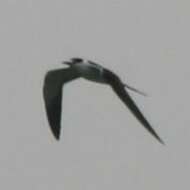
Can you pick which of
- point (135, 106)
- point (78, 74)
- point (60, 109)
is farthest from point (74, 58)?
point (135, 106)

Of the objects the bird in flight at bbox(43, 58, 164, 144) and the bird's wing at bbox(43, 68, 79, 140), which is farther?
the bird's wing at bbox(43, 68, 79, 140)

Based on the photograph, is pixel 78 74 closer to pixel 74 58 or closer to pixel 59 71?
pixel 74 58

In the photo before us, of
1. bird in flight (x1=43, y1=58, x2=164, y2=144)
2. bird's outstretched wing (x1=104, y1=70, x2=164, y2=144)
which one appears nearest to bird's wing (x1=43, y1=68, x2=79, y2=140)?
bird in flight (x1=43, y1=58, x2=164, y2=144)

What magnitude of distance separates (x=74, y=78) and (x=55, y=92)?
0.34ft

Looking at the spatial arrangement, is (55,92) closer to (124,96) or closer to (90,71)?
(90,71)

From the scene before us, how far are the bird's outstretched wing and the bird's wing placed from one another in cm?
27

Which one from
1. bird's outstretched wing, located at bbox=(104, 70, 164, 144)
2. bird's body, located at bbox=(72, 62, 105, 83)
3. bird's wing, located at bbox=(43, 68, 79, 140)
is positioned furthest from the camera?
bird's wing, located at bbox=(43, 68, 79, 140)

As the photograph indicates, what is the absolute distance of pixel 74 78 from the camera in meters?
2.60

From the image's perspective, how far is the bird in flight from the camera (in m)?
2.19

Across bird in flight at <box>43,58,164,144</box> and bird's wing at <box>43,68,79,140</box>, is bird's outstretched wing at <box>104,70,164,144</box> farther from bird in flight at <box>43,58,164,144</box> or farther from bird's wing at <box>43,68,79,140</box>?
bird's wing at <box>43,68,79,140</box>

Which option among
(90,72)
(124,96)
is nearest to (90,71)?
(90,72)

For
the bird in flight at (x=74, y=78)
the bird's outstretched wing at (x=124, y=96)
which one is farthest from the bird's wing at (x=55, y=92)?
the bird's outstretched wing at (x=124, y=96)

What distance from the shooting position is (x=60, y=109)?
2.47m

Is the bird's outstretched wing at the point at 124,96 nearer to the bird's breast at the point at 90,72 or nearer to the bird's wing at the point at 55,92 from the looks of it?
the bird's breast at the point at 90,72
